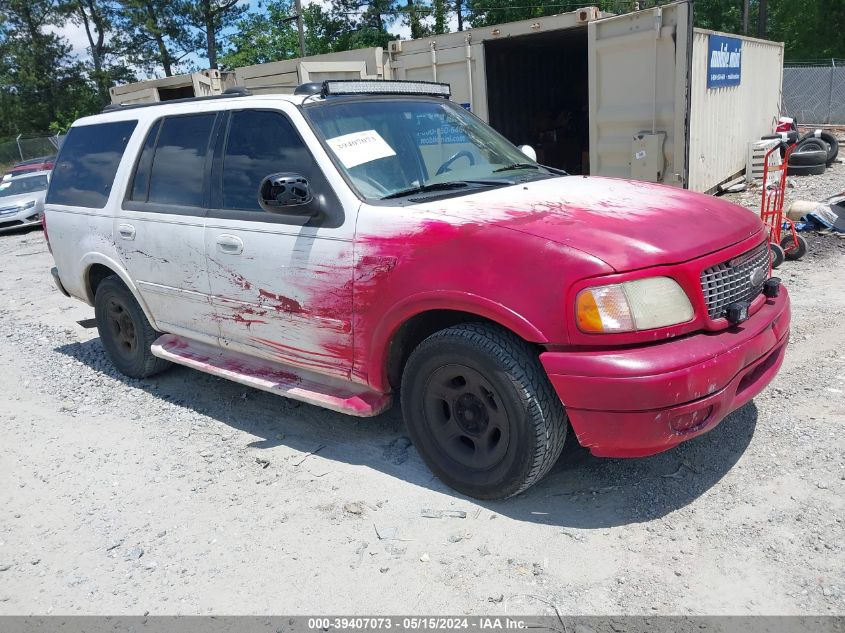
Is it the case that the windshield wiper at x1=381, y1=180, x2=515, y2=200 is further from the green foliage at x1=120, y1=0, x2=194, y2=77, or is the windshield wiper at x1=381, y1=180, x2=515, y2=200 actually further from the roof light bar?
the green foliage at x1=120, y1=0, x2=194, y2=77

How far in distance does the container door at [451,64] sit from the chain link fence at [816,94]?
1739 cm

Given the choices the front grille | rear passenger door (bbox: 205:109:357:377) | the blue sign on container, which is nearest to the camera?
the front grille

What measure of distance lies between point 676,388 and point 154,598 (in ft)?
7.80

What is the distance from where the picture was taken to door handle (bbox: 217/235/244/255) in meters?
4.05

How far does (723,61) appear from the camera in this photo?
34.3ft

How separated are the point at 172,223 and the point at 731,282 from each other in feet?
10.9

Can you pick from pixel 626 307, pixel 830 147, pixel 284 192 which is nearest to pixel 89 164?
pixel 284 192

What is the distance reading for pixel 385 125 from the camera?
4055 mm

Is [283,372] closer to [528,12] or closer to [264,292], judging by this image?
[264,292]

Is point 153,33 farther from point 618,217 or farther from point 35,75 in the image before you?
point 618,217

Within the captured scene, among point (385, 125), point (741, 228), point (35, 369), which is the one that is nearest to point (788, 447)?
point (741, 228)

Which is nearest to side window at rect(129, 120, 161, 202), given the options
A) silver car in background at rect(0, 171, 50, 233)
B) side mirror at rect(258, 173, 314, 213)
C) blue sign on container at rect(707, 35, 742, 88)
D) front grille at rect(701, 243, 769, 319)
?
side mirror at rect(258, 173, 314, 213)

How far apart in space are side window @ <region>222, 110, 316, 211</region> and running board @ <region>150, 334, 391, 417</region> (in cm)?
102

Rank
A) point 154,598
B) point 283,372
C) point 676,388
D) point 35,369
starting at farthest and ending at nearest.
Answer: point 35,369, point 283,372, point 154,598, point 676,388
